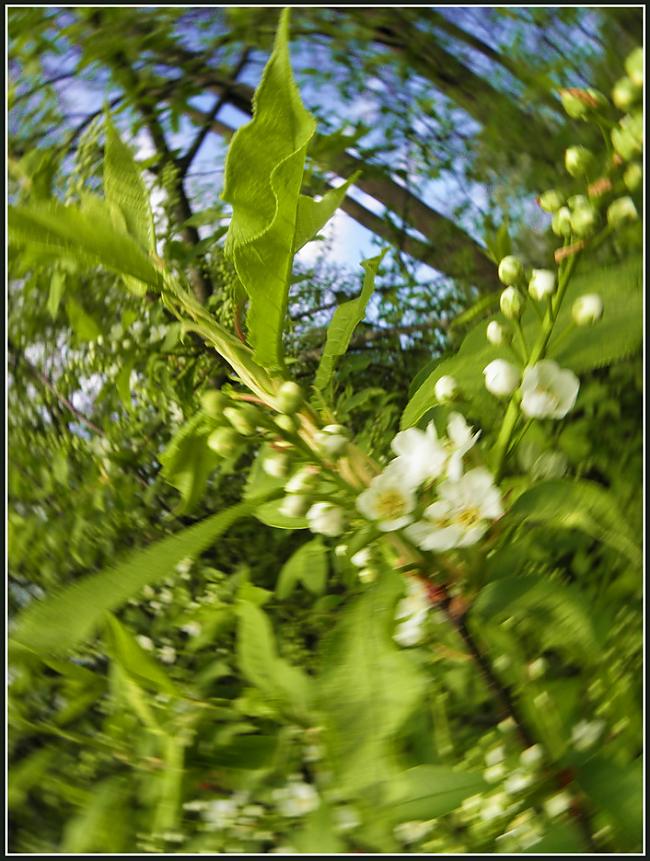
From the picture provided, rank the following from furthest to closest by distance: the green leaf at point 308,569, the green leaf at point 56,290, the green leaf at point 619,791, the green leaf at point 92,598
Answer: the green leaf at point 56,290 < the green leaf at point 308,569 < the green leaf at point 619,791 < the green leaf at point 92,598

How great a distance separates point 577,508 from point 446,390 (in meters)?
0.08

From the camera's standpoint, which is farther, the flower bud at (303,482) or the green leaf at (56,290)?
the green leaf at (56,290)

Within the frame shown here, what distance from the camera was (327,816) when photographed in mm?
508

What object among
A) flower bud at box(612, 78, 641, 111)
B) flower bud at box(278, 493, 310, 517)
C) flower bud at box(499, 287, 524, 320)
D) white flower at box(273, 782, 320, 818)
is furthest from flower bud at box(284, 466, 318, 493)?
white flower at box(273, 782, 320, 818)

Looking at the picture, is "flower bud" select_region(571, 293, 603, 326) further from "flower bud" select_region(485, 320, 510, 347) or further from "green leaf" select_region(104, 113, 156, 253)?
"green leaf" select_region(104, 113, 156, 253)

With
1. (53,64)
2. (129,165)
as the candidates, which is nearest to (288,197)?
(129,165)

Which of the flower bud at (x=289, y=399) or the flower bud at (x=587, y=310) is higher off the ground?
the flower bud at (x=587, y=310)

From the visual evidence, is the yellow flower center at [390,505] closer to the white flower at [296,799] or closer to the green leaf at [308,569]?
the green leaf at [308,569]

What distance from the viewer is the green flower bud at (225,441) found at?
1.05ft

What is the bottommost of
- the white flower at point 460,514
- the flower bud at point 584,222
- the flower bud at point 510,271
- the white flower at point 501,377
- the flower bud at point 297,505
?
the white flower at point 460,514

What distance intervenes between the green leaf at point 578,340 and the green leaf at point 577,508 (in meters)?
0.06

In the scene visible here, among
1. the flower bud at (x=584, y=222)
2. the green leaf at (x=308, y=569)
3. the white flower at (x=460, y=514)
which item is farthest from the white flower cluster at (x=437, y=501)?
the green leaf at (x=308, y=569)

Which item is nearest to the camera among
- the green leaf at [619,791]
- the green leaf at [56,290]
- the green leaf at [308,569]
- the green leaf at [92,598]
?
the green leaf at [92,598]

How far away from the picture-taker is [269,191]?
1.05 ft
